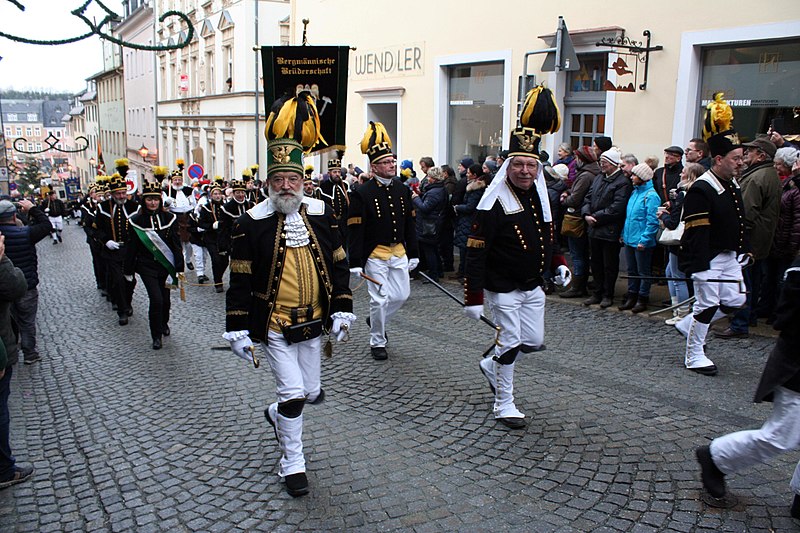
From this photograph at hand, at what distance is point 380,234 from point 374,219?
0.17 metres

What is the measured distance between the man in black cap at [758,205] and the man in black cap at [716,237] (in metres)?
1.37

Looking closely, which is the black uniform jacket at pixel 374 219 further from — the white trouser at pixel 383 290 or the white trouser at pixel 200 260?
the white trouser at pixel 200 260

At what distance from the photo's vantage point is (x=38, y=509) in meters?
4.57

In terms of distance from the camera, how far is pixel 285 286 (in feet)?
15.4

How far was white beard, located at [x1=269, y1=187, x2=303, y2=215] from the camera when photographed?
463 cm

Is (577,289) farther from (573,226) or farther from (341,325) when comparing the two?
(341,325)

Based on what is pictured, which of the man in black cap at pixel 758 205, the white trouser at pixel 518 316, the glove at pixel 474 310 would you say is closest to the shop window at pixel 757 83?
the man in black cap at pixel 758 205

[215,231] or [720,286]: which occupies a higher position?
[720,286]

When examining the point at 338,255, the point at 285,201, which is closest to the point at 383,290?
the point at 338,255

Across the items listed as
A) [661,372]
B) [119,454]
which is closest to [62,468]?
[119,454]

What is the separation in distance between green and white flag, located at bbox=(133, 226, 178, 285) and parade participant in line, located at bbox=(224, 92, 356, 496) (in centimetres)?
450

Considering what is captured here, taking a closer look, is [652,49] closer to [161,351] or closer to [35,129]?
[161,351]

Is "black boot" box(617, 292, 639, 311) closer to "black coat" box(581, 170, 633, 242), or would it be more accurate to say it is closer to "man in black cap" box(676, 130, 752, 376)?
"black coat" box(581, 170, 633, 242)

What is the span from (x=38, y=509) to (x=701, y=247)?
563cm
